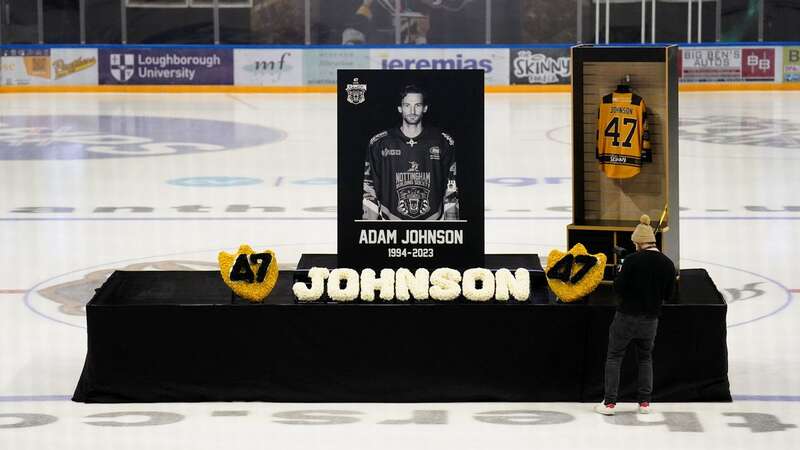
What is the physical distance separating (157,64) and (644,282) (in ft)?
84.1

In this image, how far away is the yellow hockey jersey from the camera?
27.6 ft

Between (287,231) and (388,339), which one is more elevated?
(287,231)

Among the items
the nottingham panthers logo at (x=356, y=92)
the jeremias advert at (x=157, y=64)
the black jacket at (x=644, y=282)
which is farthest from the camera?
the jeremias advert at (x=157, y=64)

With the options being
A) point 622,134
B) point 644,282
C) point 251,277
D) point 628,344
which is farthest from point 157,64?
point 644,282

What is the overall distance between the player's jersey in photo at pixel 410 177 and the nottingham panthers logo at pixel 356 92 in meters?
0.23

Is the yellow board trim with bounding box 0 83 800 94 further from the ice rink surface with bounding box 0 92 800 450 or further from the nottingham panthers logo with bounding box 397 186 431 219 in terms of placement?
the nottingham panthers logo with bounding box 397 186 431 219

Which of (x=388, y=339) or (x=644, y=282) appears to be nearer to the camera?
(x=644, y=282)

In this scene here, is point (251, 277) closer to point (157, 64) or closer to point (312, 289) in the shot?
point (312, 289)

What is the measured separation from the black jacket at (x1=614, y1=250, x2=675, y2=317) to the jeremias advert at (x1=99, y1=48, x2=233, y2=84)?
2511 cm

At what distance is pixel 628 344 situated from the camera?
7039mm

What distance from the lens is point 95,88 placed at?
3123cm

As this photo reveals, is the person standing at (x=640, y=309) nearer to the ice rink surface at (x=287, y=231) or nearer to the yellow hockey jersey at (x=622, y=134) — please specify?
the ice rink surface at (x=287, y=231)

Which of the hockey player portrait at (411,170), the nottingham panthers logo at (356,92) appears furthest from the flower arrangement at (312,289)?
the nottingham panthers logo at (356,92)

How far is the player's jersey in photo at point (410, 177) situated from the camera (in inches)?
307
